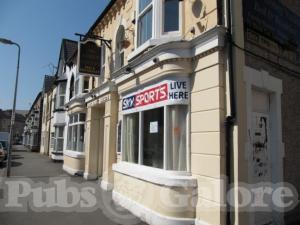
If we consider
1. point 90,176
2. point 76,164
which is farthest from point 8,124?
point 90,176

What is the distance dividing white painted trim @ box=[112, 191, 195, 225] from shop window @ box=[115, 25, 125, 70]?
4.56m

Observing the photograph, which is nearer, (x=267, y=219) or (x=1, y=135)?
(x=267, y=219)

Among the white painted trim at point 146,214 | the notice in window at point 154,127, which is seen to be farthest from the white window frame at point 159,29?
the white painted trim at point 146,214

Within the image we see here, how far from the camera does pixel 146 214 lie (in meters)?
6.32

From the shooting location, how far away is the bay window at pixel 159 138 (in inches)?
236

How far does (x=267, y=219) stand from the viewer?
19.0ft

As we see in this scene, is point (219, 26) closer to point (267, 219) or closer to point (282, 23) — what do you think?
point (282, 23)

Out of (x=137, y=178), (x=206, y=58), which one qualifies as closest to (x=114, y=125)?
(x=137, y=178)

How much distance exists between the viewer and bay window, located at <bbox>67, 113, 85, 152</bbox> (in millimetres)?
13742

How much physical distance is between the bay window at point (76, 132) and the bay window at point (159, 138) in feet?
20.6

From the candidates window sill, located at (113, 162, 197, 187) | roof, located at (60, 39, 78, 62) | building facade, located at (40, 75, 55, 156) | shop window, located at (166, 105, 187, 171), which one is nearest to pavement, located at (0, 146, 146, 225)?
window sill, located at (113, 162, 197, 187)

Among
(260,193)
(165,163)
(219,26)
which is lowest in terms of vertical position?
(260,193)

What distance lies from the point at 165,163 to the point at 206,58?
236 cm

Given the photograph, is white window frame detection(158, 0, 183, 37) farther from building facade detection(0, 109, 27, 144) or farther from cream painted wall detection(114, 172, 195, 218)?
building facade detection(0, 109, 27, 144)
